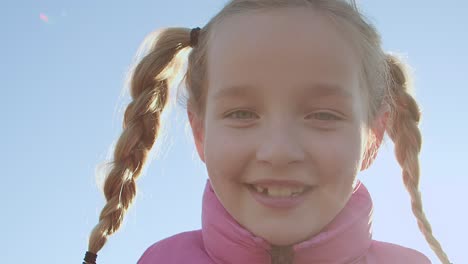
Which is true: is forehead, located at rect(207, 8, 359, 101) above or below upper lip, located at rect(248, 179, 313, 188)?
above

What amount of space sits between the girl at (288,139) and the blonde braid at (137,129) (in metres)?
0.05

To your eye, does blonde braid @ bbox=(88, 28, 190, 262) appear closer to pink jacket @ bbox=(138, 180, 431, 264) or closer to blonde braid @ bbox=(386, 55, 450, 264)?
pink jacket @ bbox=(138, 180, 431, 264)

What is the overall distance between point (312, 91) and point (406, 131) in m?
A: 0.76

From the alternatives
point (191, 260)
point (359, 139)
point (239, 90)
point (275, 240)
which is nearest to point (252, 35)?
point (239, 90)

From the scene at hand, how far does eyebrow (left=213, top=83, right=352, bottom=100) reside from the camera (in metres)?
2.13

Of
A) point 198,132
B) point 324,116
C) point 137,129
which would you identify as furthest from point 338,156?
point 137,129

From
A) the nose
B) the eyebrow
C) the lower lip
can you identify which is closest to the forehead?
the eyebrow

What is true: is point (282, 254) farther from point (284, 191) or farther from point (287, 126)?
point (287, 126)

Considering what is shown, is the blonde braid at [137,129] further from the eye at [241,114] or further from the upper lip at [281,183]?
the upper lip at [281,183]

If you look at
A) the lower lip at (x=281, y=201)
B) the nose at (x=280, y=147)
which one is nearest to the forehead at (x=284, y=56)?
the nose at (x=280, y=147)

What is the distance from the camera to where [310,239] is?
216 centimetres

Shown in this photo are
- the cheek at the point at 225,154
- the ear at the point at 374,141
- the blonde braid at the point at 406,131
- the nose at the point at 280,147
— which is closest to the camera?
the nose at the point at 280,147

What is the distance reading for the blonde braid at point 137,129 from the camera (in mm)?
2600

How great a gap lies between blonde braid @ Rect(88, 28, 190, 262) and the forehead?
522 mm
